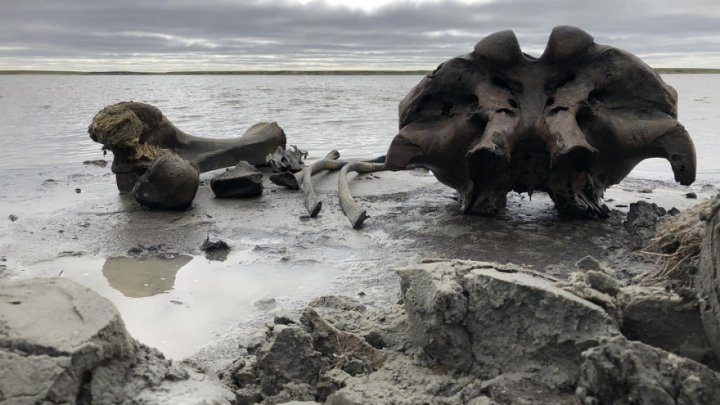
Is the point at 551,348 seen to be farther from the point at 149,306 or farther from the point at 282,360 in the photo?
the point at 149,306

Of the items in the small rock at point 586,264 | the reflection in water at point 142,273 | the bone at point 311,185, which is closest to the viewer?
the small rock at point 586,264

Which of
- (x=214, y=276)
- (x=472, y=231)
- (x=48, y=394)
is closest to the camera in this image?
(x=48, y=394)

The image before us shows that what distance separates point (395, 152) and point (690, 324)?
3360 millimetres

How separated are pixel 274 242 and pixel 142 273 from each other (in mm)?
1112

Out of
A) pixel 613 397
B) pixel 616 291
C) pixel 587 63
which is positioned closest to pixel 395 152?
pixel 587 63

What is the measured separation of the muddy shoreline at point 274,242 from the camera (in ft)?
12.5

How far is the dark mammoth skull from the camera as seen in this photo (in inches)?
199

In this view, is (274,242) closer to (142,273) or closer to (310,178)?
(142,273)

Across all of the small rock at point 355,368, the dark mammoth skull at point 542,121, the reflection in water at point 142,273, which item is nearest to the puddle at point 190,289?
the reflection in water at point 142,273

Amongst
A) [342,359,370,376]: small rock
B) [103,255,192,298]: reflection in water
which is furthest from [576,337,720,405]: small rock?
[103,255,192,298]: reflection in water

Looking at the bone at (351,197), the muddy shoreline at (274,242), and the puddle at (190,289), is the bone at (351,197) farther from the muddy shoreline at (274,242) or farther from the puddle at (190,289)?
the puddle at (190,289)

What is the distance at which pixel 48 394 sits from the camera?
1.97 m

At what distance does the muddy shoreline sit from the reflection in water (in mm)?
72

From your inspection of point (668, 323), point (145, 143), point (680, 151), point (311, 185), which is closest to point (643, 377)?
point (668, 323)
